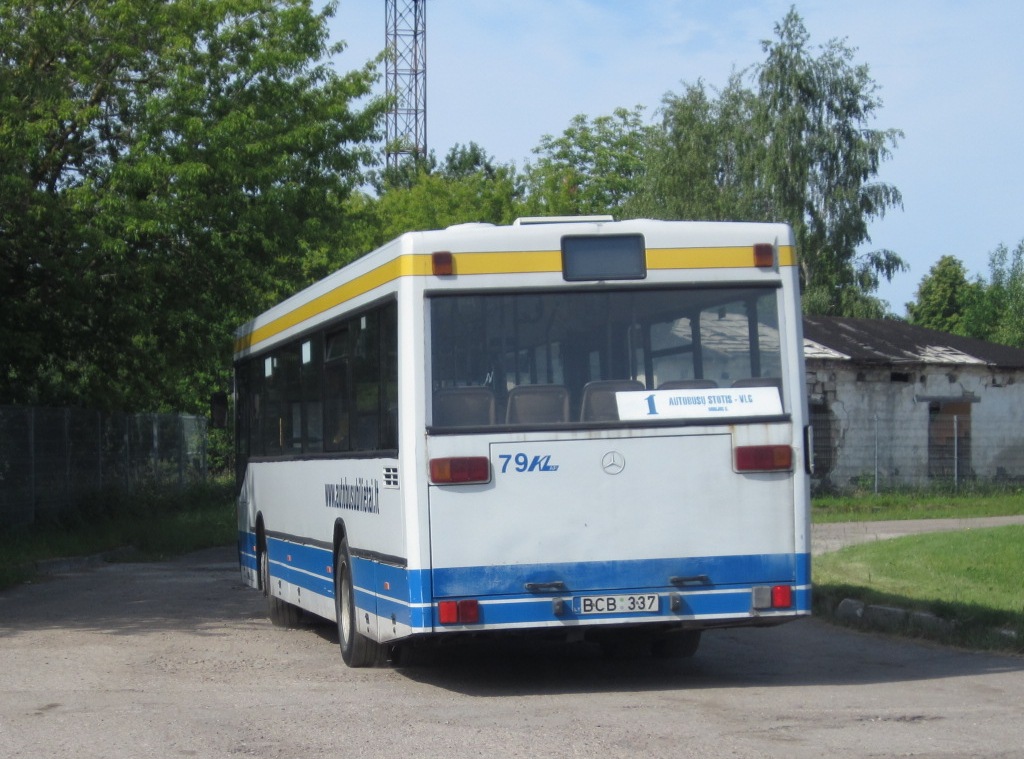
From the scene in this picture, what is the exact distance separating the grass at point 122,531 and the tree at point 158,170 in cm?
264

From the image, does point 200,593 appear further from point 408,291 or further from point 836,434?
point 836,434

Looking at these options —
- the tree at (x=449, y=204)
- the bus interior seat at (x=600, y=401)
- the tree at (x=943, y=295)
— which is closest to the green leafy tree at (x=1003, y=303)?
the tree at (x=943, y=295)

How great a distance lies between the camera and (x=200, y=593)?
17812mm

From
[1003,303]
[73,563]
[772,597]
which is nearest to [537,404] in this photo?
[772,597]

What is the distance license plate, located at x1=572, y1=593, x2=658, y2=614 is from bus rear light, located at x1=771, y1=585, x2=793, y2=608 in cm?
76

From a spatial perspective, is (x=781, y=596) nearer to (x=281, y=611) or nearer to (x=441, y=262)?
(x=441, y=262)

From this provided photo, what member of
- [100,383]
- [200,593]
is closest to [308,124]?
[100,383]

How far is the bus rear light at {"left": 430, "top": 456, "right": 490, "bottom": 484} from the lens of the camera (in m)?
9.45

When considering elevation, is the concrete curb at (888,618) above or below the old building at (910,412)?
below

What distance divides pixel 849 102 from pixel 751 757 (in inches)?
2002

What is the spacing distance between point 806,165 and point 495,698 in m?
48.0

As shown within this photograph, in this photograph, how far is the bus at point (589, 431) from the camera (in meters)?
9.50

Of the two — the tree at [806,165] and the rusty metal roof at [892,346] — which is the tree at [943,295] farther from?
the rusty metal roof at [892,346]

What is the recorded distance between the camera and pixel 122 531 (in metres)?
26.1
